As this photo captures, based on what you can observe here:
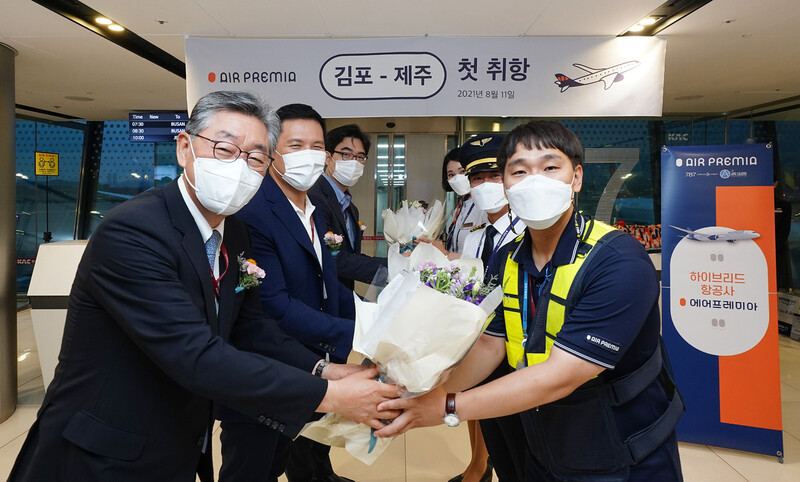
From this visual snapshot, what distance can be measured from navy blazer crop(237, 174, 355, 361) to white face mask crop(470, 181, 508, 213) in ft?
3.58

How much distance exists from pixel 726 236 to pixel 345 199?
2567 mm

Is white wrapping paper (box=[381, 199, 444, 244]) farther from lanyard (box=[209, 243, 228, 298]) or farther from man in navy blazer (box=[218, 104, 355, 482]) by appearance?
lanyard (box=[209, 243, 228, 298])

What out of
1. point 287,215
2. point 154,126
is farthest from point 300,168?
point 154,126

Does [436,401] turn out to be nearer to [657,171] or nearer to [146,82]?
[146,82]

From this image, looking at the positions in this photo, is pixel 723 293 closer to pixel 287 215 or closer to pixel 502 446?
pixel 502 446

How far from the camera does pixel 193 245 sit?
1.42 metres

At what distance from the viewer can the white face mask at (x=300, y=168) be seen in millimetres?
2377

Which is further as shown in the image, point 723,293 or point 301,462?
point 723,293

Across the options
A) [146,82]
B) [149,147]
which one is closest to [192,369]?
[146,82]

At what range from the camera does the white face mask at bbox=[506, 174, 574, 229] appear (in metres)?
1.55

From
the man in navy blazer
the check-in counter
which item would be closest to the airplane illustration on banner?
the man in navy blazer

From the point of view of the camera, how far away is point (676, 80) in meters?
6.13

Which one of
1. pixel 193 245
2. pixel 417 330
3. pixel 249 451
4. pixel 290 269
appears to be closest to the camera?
pixel 417 330

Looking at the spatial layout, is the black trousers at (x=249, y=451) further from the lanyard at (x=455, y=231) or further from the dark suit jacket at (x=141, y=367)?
the lanyard at (x=455, y=231)
